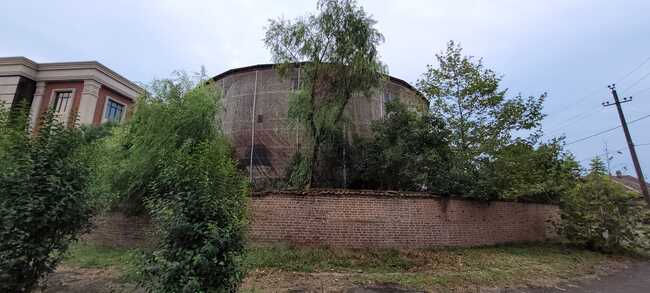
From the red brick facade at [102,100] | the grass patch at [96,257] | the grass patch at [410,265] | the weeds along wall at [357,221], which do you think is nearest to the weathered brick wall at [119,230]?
the weeds along wall at [357,221]

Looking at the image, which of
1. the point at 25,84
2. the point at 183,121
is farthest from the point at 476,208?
the point at 25,84

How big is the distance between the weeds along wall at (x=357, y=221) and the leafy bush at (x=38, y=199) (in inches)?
168

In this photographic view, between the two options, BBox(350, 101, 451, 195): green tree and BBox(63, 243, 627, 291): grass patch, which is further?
BBox(350, 101, 451, 195): green tree

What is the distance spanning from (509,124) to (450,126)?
2.40 meters

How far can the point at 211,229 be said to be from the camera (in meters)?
3.52

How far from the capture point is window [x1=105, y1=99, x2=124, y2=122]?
21906mm

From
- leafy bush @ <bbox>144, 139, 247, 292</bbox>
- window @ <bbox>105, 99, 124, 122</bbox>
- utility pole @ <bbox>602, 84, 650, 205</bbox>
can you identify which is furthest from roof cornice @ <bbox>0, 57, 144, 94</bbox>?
utility pole @ <bbox>602, 84, 650, 205</bbox>

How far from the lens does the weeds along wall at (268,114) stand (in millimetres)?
13578

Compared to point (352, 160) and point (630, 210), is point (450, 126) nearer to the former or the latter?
point (352, 160)

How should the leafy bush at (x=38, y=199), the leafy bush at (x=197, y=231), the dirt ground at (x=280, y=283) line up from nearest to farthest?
1. the leafy bush at (x=197, y=231)
2. the leafy bush at (x=38, y=199)
3. the dirt ground at (x=280, y=283)

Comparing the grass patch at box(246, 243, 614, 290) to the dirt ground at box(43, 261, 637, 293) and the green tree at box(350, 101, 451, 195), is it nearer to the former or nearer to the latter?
the dirt ground at box(43, 261, 637, 293)

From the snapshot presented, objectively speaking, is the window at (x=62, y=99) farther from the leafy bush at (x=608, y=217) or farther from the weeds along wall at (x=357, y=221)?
the leafy bush at (x=608, y=217)

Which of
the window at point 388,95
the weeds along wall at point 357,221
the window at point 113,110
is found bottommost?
the weeds along wall at point 357,221

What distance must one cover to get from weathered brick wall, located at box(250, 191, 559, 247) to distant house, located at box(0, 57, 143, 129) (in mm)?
18341
